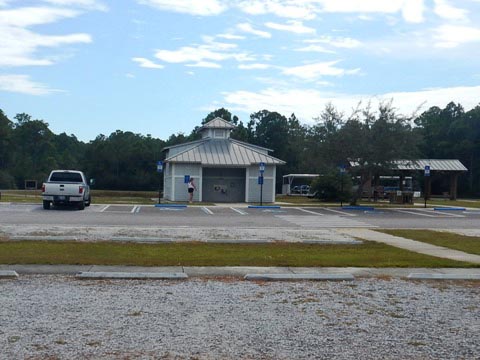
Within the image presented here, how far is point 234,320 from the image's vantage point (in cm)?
720

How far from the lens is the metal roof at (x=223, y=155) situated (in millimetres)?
43178

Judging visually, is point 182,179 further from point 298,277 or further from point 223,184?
point 298,277

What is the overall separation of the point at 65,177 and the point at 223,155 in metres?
17.0

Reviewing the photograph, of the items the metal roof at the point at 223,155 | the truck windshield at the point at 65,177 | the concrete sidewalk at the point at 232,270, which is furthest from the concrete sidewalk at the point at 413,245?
the metal roof at the point at 223,155

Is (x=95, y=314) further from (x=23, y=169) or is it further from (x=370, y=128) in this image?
(x=23, y=169)

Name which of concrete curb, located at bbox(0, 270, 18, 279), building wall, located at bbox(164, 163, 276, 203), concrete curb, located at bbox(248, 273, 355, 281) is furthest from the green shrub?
concrete curb, located at bbox(0, 270, 18, 279)

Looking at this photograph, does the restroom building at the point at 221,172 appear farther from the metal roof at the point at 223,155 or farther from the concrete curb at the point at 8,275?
the concrete curb at the point at 8,275

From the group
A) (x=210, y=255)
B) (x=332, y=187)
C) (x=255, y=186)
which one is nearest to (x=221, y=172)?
(x=255, y=186)

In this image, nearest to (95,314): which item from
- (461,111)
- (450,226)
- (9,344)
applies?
(9,344)

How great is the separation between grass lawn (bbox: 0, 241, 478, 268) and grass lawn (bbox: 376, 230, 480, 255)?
209cm

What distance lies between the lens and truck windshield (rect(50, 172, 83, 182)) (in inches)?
1162

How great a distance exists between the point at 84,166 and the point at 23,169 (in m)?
9.16

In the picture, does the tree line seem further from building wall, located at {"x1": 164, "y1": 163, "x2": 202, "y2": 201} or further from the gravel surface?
the gravel surface

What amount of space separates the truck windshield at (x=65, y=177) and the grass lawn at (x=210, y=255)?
1543 cm
